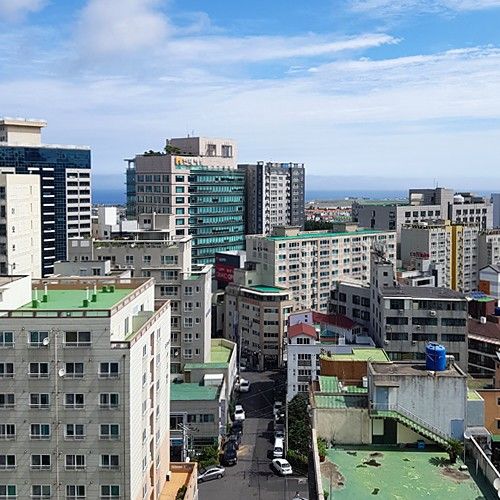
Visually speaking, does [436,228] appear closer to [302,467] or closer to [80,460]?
[302,467]

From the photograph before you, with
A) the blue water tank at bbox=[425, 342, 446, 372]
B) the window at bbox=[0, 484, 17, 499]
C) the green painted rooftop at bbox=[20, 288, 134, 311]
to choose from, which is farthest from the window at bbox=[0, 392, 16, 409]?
the blue water tank at bbox=[425, 342, 446, 372]

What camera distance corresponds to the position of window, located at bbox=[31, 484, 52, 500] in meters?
23.3

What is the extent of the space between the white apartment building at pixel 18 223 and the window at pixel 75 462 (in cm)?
3813

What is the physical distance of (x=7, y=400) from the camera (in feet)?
76.0

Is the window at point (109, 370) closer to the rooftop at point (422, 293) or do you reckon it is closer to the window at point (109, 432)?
the window at point (109, 432)

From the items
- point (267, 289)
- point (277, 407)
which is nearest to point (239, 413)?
point (277, 407)

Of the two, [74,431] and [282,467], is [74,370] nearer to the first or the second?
[74,431]

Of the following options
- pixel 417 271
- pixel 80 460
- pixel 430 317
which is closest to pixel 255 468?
pixel 430 317

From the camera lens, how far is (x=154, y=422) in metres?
27.0

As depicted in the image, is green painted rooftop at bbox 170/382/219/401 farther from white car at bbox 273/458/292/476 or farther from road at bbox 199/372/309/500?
white car at bbox 273/458/292/476

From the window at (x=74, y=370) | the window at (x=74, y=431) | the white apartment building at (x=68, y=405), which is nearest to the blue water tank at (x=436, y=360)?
the white apartment building at (x=68, y=405)

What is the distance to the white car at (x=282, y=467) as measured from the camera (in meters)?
46.7

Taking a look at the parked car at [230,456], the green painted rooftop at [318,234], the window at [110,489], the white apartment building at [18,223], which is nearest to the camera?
the window at [110,489]

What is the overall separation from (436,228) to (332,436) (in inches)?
2993
